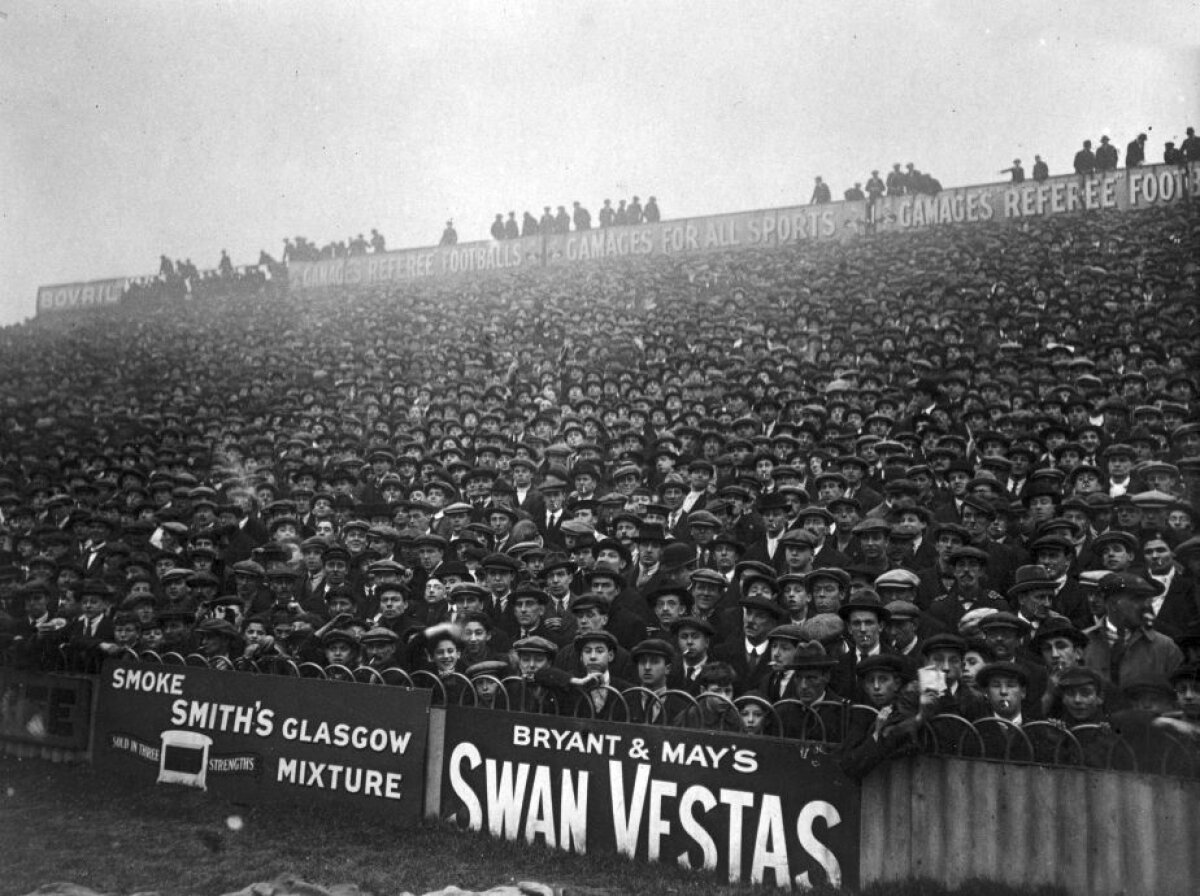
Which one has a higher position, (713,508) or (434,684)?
(713,508)

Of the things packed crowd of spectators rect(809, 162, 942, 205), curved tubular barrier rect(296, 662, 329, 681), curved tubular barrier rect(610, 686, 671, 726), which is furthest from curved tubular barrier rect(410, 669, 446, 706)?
packed crowd of spectators rect(809, 162, 942, 205)

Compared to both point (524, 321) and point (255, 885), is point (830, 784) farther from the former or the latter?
point (524, 321)

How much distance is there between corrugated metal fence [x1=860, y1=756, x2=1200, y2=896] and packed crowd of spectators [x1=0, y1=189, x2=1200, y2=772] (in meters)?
0.26

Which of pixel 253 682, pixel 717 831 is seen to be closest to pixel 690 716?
pixel 717 831

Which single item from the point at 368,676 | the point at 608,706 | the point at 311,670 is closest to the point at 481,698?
the point at 608,706

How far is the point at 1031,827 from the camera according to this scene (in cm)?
524

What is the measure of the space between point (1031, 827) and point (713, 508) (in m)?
5.34

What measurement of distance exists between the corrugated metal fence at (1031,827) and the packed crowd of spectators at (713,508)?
0.26 meters

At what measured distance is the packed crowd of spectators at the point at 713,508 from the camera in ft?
22.0

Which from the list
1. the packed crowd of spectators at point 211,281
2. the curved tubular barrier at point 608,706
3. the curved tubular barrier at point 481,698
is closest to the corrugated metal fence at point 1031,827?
the curved tubular barrier at point 608,706

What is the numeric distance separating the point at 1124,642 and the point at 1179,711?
1.30m

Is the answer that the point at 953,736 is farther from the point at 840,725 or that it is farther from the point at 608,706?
the point at 608,706

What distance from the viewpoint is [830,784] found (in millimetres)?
5738

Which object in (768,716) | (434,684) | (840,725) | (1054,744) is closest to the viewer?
(1054,744)
